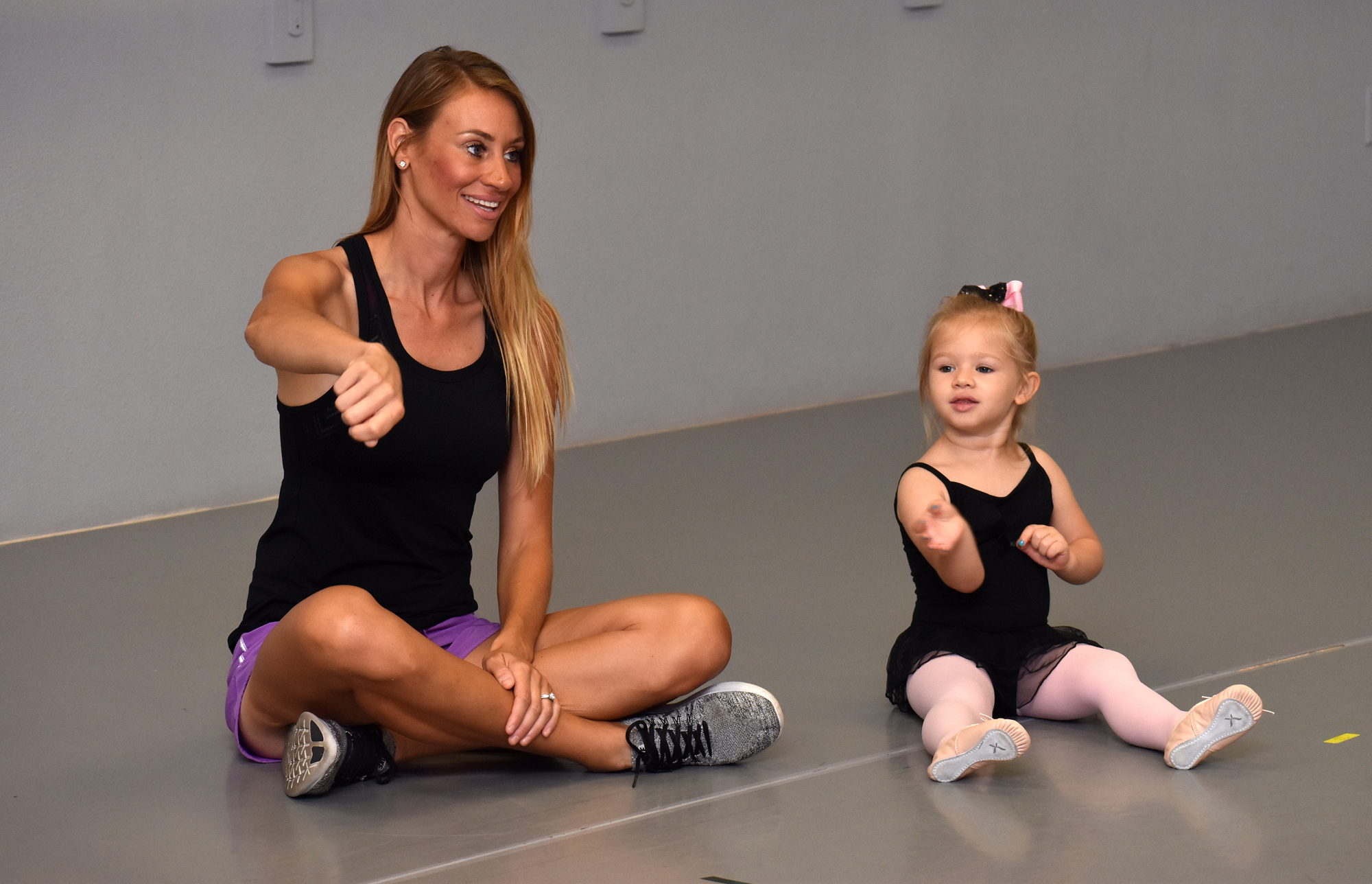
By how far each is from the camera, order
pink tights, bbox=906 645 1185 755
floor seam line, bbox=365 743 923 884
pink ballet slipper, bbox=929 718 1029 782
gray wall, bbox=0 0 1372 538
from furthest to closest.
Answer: gray wall, bbox=0 0 1372 538, pink tights, bbox=906 645 1185 755, pink ballet slipper, bbox=929 718 1029 782, floor seam line, bbox=365 743 923 884

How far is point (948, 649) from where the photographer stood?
221 cm

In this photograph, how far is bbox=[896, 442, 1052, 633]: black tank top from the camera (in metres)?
2.22

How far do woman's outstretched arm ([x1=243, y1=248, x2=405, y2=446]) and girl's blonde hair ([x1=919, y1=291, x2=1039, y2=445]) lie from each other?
84 cm

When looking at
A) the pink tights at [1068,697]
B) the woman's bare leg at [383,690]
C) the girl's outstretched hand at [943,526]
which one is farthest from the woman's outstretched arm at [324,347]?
the pink tights at [1068,697]

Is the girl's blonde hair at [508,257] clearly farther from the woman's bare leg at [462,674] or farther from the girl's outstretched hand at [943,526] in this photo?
the girl's outstretched hand at [943,526]

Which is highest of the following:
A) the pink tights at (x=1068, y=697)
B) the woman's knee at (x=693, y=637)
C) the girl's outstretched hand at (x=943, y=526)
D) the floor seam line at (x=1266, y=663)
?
the girl's outstretched hand at (x=943, y=526)

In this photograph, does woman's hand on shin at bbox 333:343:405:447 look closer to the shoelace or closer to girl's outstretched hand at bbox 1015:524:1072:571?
the shoelace

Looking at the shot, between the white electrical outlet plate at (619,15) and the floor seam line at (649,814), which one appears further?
the white electrical outlet plate at (619,15)

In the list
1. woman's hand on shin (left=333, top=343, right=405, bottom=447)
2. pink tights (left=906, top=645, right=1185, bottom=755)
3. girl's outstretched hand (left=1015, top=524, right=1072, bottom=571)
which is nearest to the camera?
woman's hand on shin (left=333, top=343, right=405, bottom=447)

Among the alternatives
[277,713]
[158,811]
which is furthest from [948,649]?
[158,811]

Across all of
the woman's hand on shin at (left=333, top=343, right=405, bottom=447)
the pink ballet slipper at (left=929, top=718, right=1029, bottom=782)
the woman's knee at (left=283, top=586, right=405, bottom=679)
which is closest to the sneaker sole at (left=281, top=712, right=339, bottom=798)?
the woman's knee at (left=283, top=586, right=405, bottom=679)

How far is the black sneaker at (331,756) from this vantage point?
76.5 inches

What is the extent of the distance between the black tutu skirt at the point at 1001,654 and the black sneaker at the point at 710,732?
260 mm

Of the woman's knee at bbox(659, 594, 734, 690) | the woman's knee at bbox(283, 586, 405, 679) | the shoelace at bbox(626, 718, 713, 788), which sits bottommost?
the shoelace at bbox(626, 718, 713, 788)
